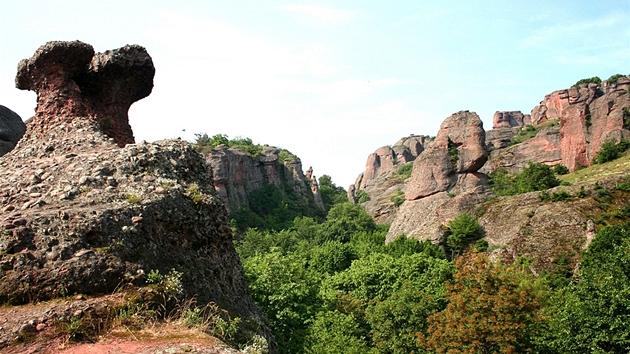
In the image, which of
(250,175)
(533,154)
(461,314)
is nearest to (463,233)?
(461,314)

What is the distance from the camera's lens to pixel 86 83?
535 inches

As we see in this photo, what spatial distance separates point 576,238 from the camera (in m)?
37.4

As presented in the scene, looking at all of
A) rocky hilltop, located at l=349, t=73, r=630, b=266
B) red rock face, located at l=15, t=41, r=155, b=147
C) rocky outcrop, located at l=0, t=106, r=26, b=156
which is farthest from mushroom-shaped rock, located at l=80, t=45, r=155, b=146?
rocky hilltop, located at l=349, t=73, r=630, b=266

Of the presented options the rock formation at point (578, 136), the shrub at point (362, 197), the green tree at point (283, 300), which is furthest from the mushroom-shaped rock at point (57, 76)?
the shrub at point (362, 197)

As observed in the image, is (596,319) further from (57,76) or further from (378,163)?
(378,163)

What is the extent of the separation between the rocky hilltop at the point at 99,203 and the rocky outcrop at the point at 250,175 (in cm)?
6578

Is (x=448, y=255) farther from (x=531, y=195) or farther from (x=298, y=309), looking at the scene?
(x=298, y=309)

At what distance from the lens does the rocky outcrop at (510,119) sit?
6836 inches

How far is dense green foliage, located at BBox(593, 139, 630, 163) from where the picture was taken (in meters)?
67.9

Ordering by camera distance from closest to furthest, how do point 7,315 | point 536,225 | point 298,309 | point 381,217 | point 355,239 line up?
1. point 7,315
2. point 298,309
3. point 536,225
4. point 355,239
5. point 381,217

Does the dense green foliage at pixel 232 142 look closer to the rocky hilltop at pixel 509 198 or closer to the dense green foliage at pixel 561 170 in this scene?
the rocky hilltop at pixel 509 198

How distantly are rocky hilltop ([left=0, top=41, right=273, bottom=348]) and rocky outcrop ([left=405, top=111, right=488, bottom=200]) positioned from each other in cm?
4379

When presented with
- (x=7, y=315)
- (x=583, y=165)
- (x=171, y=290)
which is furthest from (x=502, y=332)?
(x=583, y=165)

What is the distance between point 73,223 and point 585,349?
19603mm
